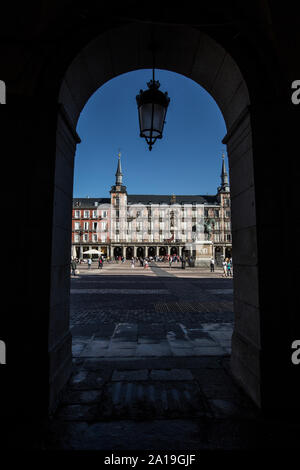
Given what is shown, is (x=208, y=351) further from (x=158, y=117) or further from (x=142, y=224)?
(x=142, y=224)

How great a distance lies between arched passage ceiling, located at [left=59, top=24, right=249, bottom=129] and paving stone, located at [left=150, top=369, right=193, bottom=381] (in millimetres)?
3583

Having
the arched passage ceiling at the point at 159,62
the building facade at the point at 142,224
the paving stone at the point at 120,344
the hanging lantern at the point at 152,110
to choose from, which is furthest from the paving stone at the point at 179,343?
the building facade at the point at 142,224

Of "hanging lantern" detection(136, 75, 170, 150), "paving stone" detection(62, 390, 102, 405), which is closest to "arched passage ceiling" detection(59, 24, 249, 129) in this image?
"hanging lantern" detection(136, 75, 170, 150)

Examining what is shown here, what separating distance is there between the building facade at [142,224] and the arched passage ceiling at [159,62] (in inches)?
2623

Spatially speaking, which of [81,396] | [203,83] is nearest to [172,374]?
[81,396]

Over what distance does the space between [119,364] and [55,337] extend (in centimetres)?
129

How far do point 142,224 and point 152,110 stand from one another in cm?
6884

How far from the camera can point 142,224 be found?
71938 millimetres

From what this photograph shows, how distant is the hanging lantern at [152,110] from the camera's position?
10.3 ft

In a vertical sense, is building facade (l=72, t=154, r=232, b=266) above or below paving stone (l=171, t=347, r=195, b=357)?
above

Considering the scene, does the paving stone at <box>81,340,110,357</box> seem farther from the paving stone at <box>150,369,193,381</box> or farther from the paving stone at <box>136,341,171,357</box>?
the paving stone at <box>150,369,193,381</box>

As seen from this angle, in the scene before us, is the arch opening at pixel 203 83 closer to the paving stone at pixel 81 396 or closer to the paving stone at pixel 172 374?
the paving stone at pixel 81 396

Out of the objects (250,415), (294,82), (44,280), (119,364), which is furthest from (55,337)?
(294,82)

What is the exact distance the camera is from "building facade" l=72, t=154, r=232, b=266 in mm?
70312
